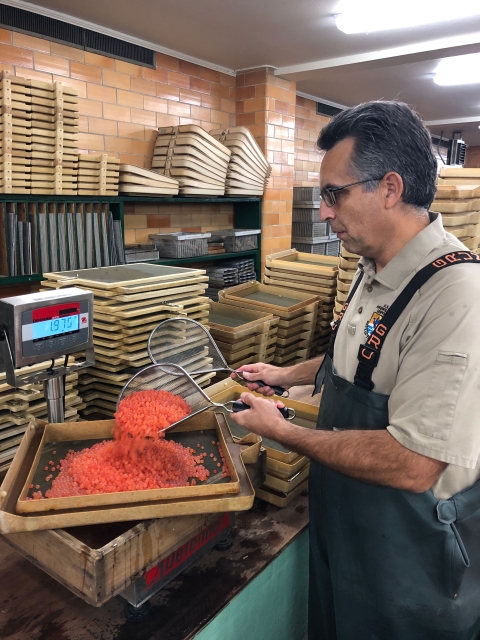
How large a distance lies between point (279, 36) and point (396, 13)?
0.98 m

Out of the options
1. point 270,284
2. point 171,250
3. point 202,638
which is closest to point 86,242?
point 171,250

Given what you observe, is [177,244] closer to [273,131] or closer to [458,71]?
[273,131]

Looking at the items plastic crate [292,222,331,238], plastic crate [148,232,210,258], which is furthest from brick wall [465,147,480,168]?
plastic crate [148,232,210,258]

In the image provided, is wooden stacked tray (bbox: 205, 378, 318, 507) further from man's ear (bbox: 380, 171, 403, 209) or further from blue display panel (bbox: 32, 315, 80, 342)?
man's ear (bbox: 380, 171, 403, 209)

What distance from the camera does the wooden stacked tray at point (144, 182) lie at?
3.64 metres

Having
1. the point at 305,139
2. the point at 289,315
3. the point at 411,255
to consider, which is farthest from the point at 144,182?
the point at 305,139

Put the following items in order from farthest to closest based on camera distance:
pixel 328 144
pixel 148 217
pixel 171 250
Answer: pixel 148 217
pixel 171 250
pixel 328 144

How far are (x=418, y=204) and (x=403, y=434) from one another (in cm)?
57

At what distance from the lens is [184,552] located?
4.11 ft

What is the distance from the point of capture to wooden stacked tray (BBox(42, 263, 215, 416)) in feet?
6.28

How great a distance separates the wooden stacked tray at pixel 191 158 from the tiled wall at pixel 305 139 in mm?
2399

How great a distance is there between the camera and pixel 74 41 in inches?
146

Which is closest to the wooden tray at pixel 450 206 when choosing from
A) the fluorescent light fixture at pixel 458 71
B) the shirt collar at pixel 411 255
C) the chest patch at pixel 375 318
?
the shirt collar at pixel 411 255

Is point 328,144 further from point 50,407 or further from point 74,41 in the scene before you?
point 74,41
